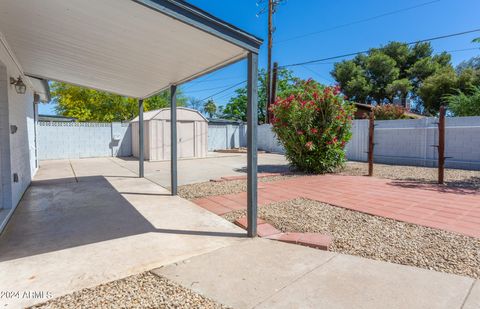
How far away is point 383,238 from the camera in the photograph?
3279 mm

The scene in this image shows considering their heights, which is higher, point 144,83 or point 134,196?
point 144,83

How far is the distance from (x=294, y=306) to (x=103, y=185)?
607 cm

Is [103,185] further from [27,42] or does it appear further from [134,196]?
[27,42]

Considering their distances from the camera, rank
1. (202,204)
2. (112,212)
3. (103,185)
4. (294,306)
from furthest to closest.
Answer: (103,185), (202,204), (112,212), (294,306)

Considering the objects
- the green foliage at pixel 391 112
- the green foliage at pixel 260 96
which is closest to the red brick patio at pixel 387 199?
the green foliage at pixel 391 112

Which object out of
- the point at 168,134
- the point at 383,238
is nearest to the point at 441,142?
the point at 383,238

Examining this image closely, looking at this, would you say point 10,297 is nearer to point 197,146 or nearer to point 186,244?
point 186,244

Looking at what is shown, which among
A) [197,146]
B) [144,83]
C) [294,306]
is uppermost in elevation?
[144,83]

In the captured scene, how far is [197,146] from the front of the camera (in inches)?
577

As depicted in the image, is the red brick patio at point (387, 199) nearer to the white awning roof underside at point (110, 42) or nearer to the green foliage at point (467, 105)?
the white awning roof underside at point (110, 42)

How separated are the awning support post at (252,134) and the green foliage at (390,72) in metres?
21.4

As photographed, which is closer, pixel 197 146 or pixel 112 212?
pixel 112 212

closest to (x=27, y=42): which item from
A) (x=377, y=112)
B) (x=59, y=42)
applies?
(x=59, y=42)

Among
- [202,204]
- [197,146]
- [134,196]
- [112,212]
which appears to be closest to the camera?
[112,212]
